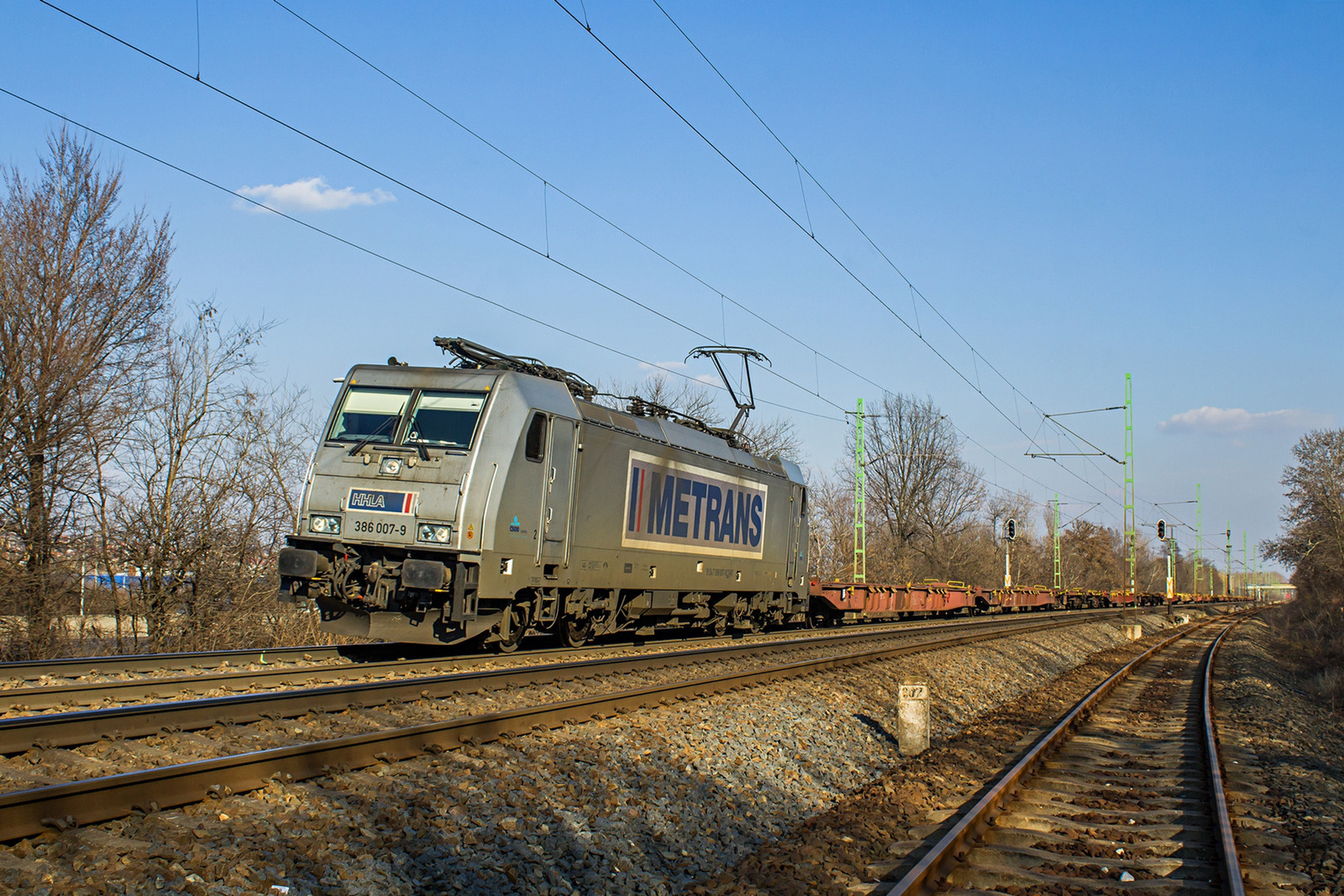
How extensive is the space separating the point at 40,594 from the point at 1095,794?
16.4m

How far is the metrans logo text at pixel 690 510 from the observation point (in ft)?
48.2

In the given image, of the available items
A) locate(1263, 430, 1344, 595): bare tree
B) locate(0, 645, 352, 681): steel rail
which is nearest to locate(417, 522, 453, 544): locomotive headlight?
locate(0, 645, 352, 681): steel rail

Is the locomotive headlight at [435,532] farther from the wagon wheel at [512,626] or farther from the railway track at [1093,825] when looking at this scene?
the railway track at [1093,825]

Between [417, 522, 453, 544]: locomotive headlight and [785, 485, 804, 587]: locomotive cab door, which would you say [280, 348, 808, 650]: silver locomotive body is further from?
→ [785, 485, 804, 587]: locomotive cab door

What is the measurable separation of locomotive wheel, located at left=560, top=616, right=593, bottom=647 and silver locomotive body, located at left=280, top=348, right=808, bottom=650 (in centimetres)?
4

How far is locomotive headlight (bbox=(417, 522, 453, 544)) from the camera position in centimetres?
1091

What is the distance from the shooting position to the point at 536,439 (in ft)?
39.5

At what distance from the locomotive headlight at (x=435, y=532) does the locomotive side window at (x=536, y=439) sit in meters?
1.46

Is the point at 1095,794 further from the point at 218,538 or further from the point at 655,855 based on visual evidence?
the point at 218,538

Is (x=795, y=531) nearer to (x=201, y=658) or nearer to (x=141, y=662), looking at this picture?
(x=201, y=658)

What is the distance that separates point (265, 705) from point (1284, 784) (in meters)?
9.59

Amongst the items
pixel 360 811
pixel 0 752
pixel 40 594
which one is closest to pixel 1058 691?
pixel 360 811

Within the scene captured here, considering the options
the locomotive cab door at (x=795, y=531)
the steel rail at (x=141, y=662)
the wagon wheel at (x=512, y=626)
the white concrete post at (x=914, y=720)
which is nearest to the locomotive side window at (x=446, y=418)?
the wagon wheel at (x=512, y=626)

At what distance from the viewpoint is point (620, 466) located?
1416 centimetres
